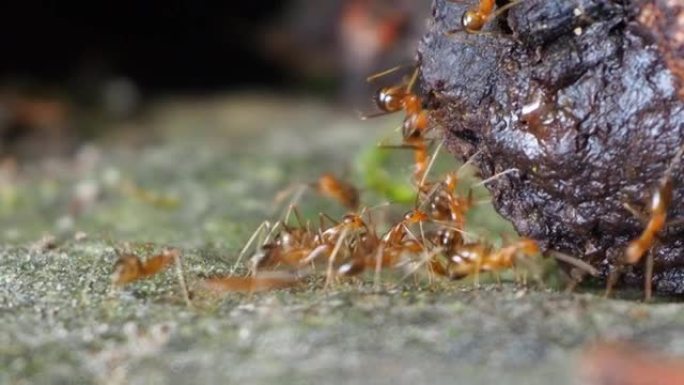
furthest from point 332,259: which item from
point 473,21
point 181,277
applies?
point 473,21

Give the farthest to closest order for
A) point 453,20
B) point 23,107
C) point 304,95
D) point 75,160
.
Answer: point 304,95
point 23,107
point 75,160
point 453,20

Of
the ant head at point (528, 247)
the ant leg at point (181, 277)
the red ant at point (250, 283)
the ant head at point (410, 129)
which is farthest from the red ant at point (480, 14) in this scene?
the ant leg at point (181, 277)

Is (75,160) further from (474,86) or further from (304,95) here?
(474,86)

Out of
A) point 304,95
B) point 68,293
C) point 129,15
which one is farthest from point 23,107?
point 68,293

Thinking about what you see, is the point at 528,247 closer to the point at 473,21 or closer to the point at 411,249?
the point at 411,249

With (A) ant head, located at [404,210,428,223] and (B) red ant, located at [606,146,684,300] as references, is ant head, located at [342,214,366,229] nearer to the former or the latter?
(A) ant head, located at [404,210,428,223]

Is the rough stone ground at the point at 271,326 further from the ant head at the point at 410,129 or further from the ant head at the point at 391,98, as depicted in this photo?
the ant head at the point at 391,98
